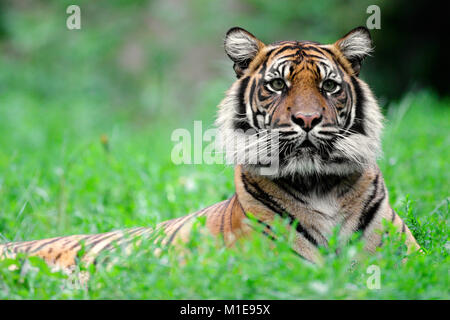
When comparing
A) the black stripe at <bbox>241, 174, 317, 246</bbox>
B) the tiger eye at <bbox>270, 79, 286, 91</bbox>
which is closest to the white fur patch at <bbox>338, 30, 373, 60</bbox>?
the tiger eye at <bbox>270, 79, 286, 91</bbox>

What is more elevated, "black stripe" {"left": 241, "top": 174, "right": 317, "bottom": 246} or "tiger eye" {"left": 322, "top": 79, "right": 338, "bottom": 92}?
"tiger eye" {"left": 322, "top": 79, "right": 338, "bottom": 92}

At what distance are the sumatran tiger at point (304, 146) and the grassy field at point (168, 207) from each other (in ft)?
0.56

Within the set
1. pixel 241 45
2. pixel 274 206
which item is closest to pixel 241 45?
pixel 241 45

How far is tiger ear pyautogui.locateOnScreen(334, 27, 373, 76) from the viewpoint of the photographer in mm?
3359

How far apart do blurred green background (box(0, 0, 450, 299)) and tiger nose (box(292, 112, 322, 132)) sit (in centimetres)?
69

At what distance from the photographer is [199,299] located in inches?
101

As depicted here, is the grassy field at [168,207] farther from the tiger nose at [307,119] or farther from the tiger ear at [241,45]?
the tiger ear at [241,45]

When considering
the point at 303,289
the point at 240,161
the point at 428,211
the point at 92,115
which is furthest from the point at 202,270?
the point at 92,115

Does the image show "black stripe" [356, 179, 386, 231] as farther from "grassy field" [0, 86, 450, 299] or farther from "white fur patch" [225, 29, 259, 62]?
"white fur patch" [225, 29, 259, 62]

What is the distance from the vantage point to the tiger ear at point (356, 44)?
11.0 feet

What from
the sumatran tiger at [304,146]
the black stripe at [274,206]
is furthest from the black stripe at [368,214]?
the black stripe at [274,206]

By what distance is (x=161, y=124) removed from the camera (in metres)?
10.1

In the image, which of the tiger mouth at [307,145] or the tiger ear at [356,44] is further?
the tiger ear at [356,44]

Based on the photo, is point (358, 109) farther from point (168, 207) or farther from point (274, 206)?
point (168, 207)
